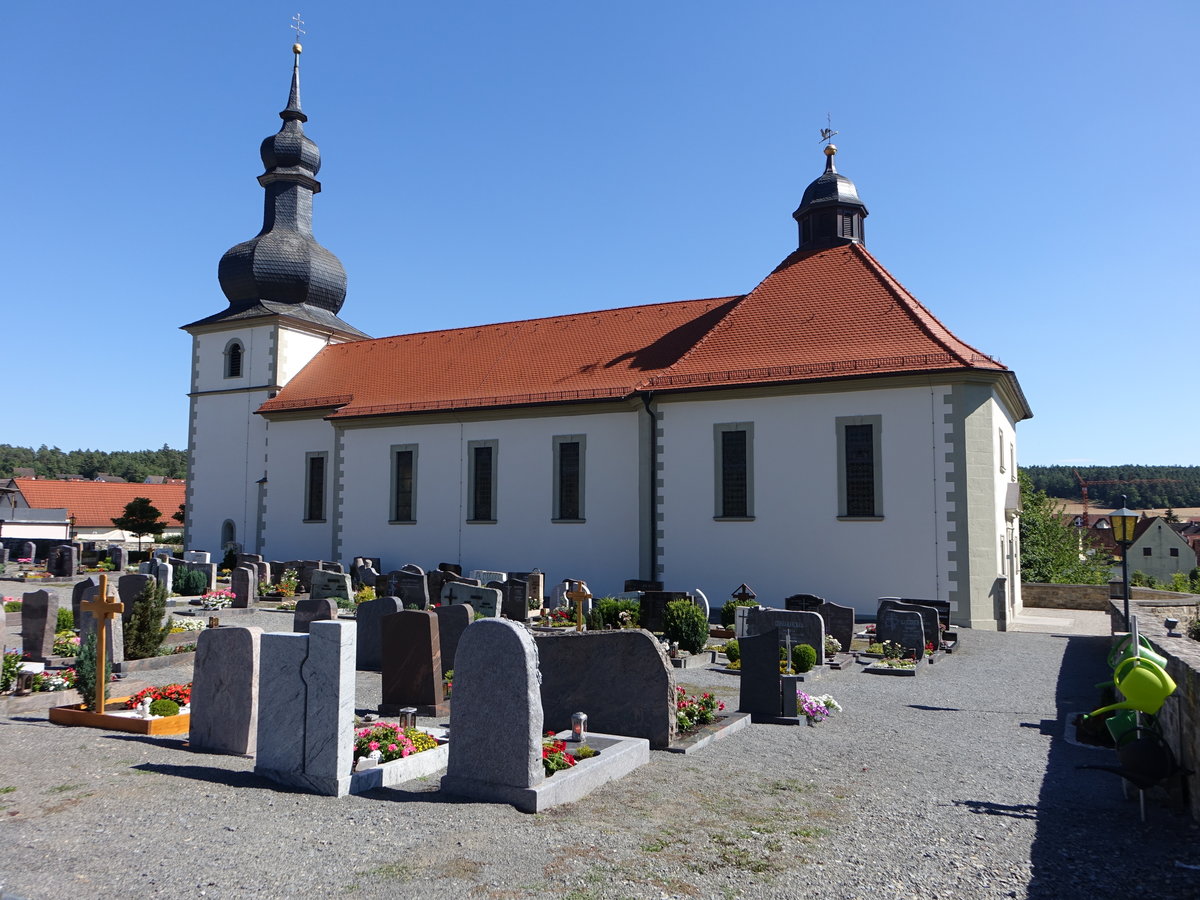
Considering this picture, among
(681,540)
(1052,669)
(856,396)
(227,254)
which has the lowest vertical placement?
(1052,669)

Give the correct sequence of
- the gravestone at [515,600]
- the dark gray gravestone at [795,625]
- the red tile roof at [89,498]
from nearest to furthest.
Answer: the dark gray gravestone at [795,625] < the gravestone at [515,600] < the red tile roof at [89,498]

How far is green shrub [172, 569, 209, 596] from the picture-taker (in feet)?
70.2

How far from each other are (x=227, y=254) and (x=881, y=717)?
27.3m

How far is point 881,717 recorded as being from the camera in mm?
9188

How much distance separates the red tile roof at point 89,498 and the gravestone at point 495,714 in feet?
173

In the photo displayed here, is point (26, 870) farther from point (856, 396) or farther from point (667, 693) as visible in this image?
point (856, 396)

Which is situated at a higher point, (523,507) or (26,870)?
(523,507)

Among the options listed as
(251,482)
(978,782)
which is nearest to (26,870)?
(978,782)

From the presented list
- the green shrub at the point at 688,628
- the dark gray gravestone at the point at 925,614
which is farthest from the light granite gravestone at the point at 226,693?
the dark gray gravestone at the point at 925,614

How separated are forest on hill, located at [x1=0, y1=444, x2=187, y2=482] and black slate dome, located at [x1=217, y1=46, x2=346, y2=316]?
3012 inches

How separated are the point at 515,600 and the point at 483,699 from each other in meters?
11.5

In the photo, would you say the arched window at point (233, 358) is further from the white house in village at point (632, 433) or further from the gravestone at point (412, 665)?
the gravestone at point (412, 665)

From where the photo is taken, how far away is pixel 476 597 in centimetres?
1605

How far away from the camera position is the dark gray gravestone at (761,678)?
893 centimetres
